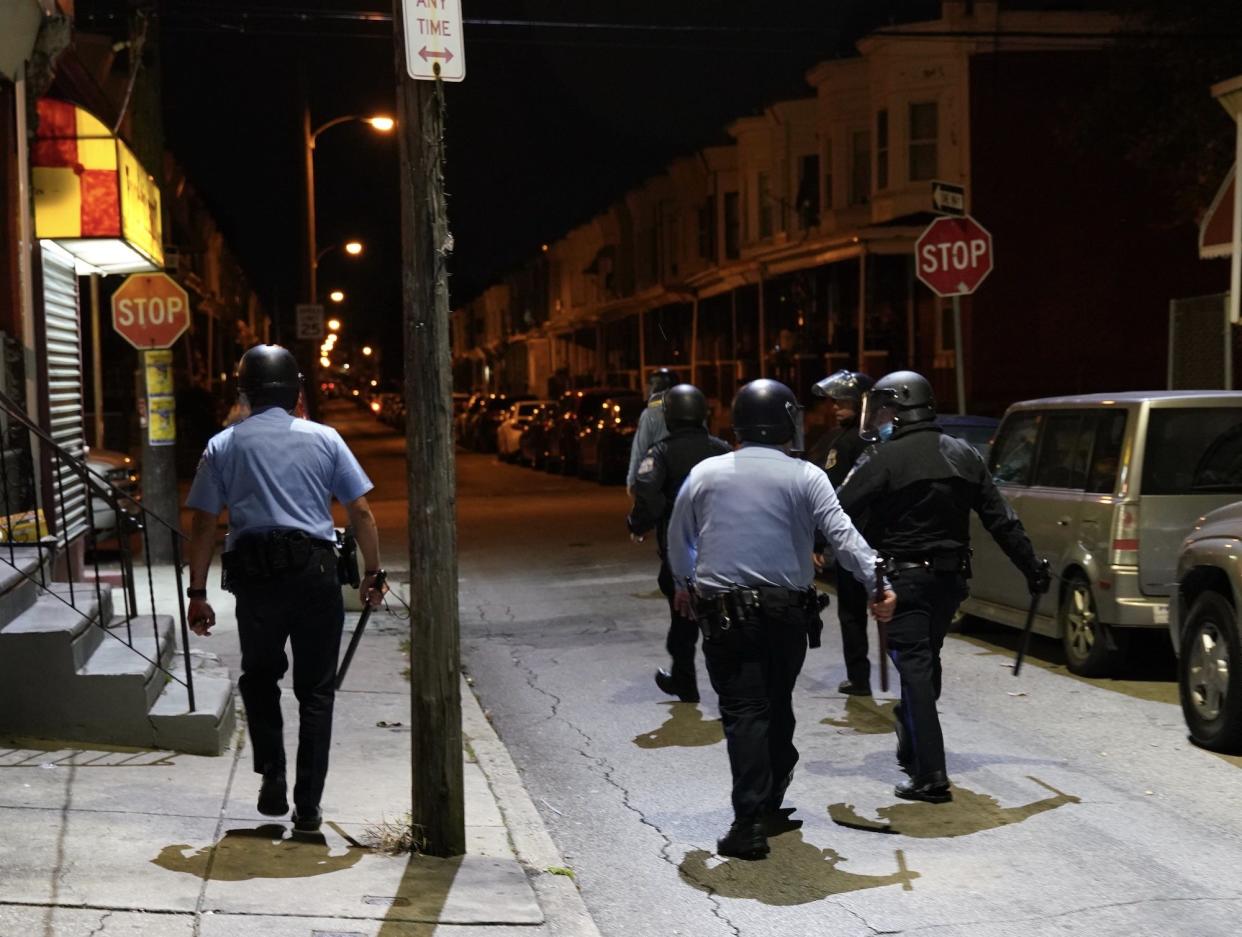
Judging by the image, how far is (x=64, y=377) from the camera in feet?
43.5

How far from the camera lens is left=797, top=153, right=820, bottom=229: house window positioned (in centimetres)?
3779

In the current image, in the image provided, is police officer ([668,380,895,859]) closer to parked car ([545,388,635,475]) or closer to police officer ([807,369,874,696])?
police officer ([807,369,874,696])

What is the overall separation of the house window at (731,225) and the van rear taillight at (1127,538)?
34.7m

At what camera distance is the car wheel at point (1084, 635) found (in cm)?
1003

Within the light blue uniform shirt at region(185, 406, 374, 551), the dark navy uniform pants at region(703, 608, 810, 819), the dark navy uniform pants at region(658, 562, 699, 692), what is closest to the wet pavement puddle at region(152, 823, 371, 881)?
the light blue uniform shirt at region(185, 406, 374, 551)

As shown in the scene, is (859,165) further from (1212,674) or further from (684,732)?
(1212,674)

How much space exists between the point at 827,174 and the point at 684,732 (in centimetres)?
2937

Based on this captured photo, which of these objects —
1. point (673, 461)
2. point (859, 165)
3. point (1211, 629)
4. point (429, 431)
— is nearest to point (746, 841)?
point (429, 431)

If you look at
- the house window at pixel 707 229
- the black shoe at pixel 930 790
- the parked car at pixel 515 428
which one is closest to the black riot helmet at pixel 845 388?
the black shoe at pixel 930 790

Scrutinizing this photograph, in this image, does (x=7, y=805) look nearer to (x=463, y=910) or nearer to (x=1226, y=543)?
(x=463, y=910)

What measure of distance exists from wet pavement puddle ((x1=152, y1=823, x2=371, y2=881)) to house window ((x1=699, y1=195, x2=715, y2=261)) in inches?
1591

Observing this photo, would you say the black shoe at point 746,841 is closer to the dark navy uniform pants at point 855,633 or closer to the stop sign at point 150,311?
the dark navy uniform pants at point 855,633

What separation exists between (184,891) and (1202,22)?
1925cm

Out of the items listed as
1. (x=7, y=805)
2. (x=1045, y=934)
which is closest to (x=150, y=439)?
(x=7, y=805)
